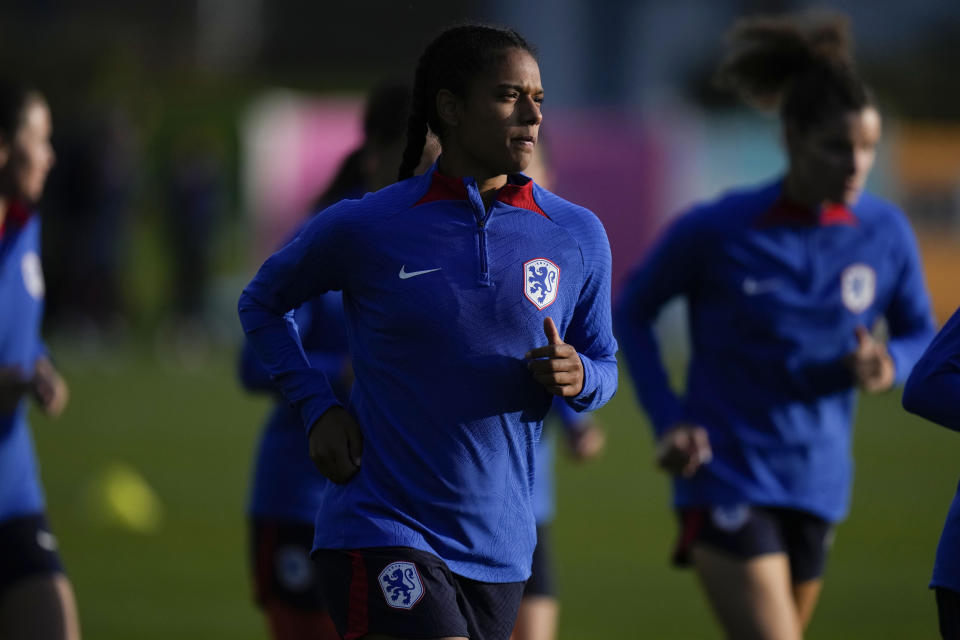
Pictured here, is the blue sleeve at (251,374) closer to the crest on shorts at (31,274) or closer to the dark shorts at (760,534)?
the crest on shorts at (31,274)

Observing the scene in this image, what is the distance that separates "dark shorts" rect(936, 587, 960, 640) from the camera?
3537mm

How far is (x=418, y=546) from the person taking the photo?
3.51 metres

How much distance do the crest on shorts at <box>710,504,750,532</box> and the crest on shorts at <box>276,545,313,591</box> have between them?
1.31 meters

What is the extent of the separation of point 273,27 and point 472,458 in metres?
39.9

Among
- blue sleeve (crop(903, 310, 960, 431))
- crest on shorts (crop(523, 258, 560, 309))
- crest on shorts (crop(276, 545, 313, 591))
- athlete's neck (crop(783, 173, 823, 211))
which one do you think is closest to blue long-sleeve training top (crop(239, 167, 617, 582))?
crest on shorts (crop(523, 258, 560, 309))

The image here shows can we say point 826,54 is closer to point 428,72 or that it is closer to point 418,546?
point 428,72

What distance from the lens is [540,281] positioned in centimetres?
362

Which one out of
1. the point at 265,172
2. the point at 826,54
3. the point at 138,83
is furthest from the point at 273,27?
the point at 826,54

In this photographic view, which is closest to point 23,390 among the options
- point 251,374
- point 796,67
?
point 251,374

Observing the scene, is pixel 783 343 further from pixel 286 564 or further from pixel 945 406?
pixel 286 564

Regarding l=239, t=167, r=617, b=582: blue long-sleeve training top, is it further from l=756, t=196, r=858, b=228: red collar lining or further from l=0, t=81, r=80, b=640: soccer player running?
l=756, t=196, r=858, b=228: red collar lining

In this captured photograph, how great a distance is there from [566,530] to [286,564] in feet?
18.8

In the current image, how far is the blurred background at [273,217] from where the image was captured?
9078 millimetres

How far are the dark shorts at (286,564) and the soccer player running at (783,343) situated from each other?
1.18 m
